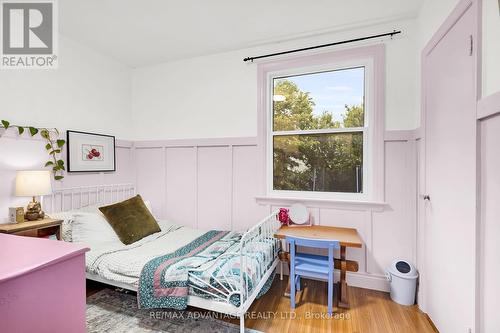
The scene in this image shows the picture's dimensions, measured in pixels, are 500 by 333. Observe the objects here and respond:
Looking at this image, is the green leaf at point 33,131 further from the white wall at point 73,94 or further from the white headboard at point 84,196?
the white headboard at point 84,196

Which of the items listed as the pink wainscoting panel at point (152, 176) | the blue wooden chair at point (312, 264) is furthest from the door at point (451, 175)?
the pink wainscoting panel at point (152, 176)

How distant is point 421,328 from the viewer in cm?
191

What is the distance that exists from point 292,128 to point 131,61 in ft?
7.74

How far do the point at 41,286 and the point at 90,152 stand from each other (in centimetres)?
251

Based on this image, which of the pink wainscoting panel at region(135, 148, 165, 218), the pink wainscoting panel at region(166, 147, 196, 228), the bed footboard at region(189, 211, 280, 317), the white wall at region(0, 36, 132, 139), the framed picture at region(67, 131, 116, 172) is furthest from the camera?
the pink wainscoting panel at region(135, 148, 165, 218)

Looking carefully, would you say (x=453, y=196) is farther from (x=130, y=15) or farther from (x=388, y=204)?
(x=130, y=15)

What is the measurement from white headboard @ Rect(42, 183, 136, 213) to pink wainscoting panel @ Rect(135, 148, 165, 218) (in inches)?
7.2

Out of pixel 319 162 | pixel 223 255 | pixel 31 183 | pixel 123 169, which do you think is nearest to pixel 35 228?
pixel 31 183

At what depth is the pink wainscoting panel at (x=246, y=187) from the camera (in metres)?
2.92

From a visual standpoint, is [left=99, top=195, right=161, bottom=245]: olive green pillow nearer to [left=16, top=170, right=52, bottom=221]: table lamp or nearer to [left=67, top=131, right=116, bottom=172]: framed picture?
[left=16, top=170, right=52, bottom=221]: table lamp

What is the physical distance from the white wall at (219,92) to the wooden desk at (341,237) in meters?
1.13

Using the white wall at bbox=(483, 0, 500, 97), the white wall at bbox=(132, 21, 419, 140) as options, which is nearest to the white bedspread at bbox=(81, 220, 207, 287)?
the white wall at bbox=(132, 21, 419, 140)

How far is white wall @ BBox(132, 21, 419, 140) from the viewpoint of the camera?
2.40 m

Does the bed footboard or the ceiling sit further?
the ceiling
